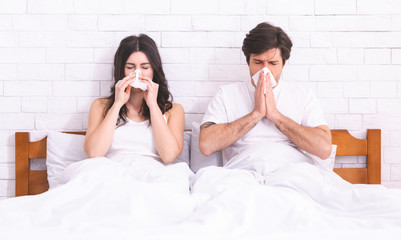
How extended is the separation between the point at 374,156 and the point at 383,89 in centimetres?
38

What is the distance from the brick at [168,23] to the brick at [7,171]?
1095 mm

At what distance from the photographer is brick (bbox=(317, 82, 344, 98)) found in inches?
84.0

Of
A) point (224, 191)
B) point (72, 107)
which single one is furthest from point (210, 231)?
point (72, 107)

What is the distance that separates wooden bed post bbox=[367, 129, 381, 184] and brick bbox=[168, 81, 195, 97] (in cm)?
101

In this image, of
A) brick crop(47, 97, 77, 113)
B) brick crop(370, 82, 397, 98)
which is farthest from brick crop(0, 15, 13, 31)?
brick crop(370, 82, 397, 98)

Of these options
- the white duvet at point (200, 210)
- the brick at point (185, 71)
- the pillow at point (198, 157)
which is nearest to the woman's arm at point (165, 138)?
the pillow at point (198, 157)

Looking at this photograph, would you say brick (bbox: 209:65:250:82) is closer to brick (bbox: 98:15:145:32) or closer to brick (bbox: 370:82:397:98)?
brick (bbox: 98:15:145:32)

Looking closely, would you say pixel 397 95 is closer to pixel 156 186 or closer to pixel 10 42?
pixel 156 186

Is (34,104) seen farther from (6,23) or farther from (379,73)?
(379,73)

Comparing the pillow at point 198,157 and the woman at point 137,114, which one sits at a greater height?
the woman at point 137,114

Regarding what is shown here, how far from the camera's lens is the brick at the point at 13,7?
2.11 m

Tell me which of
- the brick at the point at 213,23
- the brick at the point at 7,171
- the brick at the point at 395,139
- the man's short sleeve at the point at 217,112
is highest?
the brick at the point at 213,23

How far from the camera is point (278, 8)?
211 centimetres

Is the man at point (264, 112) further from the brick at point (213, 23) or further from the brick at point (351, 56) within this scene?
the brick at point (351, 56)
